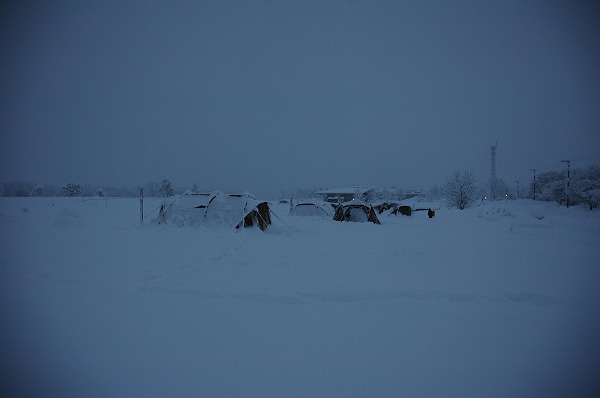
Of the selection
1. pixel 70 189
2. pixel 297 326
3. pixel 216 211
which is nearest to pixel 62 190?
pixel 70 189

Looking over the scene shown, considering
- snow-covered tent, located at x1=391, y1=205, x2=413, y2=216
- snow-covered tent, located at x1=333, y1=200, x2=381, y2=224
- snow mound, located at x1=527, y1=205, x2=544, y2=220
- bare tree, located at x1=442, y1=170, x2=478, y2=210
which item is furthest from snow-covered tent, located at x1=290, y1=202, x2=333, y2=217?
bare tree, located at x1=442, y1=170, x2=478, y2=210

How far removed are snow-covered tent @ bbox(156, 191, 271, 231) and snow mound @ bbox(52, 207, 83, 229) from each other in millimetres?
3382

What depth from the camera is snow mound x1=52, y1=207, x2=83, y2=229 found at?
12727 millimetres

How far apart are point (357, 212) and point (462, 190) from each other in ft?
102

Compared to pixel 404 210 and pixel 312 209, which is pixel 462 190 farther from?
pixel 312 209

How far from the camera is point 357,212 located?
750 inches

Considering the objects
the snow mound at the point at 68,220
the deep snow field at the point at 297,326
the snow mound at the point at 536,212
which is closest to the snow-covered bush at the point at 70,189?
the snow mound at the point at 68,220

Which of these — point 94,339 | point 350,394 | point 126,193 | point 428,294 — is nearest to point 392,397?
point 350,394

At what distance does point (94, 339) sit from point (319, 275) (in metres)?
3.77

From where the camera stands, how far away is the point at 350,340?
333cm

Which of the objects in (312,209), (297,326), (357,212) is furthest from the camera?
(312,209)

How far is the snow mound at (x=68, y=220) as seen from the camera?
501 inches

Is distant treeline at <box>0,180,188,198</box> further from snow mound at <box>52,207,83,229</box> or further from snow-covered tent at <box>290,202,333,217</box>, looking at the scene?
snow mound at <box>52,207,83,229</box>

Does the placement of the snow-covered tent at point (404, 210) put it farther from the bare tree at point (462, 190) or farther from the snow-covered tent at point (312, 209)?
the bare tree at point (462, 190)
